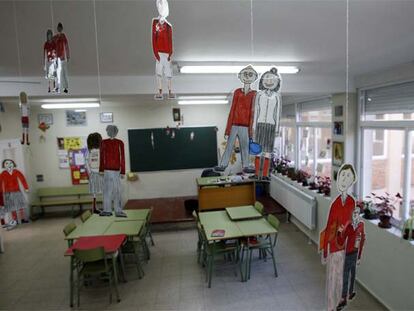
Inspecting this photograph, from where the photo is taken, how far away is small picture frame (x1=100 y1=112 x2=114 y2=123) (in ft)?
24.5

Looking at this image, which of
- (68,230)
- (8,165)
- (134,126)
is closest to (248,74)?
(8,165)

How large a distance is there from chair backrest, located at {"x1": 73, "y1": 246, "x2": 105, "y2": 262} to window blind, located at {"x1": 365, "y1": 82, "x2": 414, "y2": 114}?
13.7 ft

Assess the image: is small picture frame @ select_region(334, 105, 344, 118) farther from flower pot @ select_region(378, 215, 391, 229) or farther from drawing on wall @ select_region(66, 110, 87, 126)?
drawing on wall @ select_region(66, 110, 87, 126)

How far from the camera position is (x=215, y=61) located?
3.07 meters

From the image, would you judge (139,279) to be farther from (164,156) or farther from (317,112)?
(317,112)

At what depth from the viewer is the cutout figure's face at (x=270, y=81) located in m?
1.39

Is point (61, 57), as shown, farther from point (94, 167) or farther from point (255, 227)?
point (255, 227)

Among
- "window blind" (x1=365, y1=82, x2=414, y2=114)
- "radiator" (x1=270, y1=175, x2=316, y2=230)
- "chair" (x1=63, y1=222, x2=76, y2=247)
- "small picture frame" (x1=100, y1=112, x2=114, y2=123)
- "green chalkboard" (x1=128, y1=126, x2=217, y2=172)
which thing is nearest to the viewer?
"window blind" (x1=365, y1=82, x2=414, y2=114)

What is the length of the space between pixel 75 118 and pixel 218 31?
6388 mm

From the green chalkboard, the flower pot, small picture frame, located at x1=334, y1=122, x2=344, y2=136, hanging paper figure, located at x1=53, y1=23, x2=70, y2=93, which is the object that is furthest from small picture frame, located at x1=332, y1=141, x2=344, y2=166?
hanging paper figure, located at x1=53, y1=23, x2=70, y2=93

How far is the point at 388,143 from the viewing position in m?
3.99

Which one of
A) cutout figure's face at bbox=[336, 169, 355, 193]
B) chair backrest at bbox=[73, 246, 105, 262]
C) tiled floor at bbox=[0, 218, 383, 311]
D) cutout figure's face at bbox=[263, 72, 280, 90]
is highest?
cutout figure's face at bbox=[263, 72, 280, 90]

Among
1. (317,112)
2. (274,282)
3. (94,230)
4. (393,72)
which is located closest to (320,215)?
(274,282)

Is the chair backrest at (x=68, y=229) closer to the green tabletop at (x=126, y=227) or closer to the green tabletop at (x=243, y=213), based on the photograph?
the green tabletop at (x=126, y=227)
